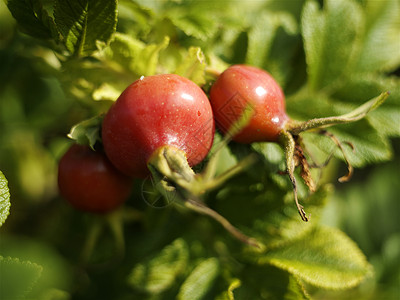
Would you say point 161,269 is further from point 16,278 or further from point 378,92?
point 378,92

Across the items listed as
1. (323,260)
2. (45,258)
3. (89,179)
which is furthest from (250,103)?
(45,258)

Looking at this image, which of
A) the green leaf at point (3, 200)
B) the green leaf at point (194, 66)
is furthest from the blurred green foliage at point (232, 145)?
the green leaf at point (3, 200)

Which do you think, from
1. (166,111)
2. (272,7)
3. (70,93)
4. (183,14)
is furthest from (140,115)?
(272,7)

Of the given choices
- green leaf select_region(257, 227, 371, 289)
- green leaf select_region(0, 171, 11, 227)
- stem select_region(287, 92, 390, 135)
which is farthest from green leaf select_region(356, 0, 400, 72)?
green leaf select_region(0, 171, 11, 227)

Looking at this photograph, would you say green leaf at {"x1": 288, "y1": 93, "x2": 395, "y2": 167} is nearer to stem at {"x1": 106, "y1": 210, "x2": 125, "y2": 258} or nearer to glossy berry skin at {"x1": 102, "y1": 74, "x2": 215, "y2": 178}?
glossy berry skin at {"x1": 102, "y1": 74, "x2": 215, "y2": 178}

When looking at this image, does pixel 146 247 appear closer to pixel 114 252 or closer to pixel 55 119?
pixel 114 252
